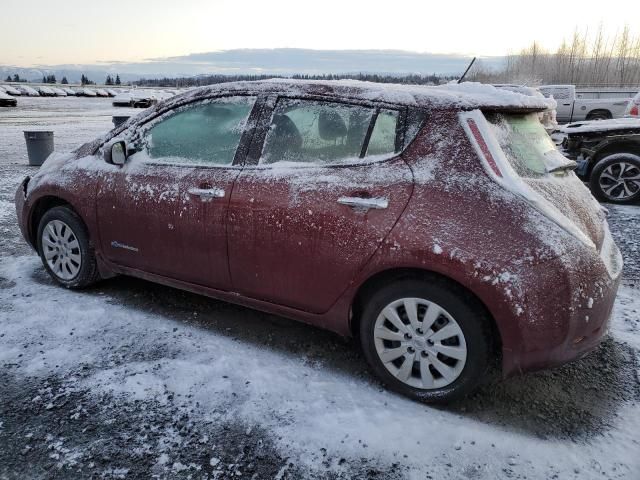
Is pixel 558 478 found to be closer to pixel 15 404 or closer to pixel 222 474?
pixel 222 474

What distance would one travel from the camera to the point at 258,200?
125 inches

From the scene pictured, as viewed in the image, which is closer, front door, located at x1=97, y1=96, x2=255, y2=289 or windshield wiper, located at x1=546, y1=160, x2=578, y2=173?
windshield wiper, located at x1=546, y1=160, x2=578, y2=173

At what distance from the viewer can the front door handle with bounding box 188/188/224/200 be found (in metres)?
3.32

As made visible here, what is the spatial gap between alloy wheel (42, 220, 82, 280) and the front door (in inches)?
15.2

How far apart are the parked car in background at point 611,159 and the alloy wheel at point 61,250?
6.80 metres

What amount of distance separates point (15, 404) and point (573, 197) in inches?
127

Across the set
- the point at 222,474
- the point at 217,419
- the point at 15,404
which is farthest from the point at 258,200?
the point at 15,404

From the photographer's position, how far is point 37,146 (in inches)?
415

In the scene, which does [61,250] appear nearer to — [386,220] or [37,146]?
[386,220]

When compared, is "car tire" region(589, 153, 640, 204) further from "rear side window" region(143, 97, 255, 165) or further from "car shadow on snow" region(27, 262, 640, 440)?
"rear side window" region(143, 97, 255, 165)

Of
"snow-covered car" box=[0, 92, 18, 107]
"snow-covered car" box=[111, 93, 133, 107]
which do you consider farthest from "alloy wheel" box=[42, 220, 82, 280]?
"snow-covered car" box=[111, 93, 133, 107]

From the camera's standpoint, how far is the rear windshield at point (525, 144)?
2.84 metres

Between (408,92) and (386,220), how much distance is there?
783 mm

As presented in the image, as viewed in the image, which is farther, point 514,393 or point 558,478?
point 514,393
